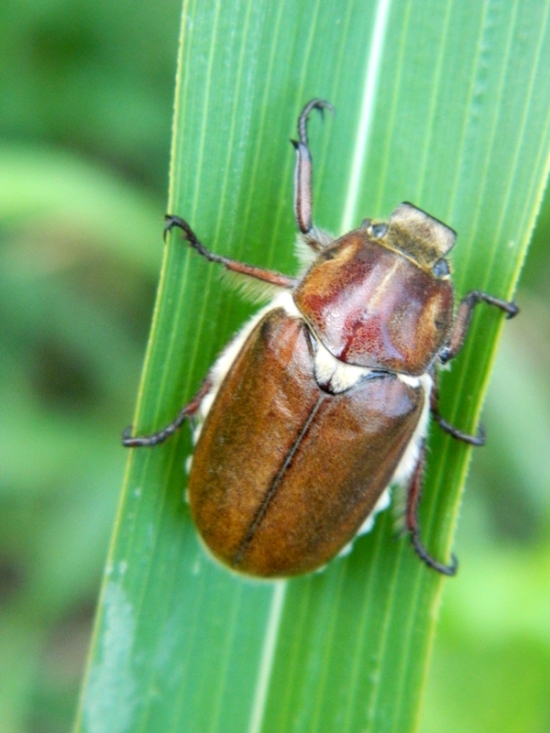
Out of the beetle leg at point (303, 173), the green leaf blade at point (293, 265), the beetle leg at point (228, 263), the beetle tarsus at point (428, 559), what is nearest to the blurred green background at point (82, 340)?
the beetle tarsus at point (428, 559)

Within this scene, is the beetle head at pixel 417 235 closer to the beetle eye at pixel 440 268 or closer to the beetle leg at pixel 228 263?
the beetle eye at pixel 440 268

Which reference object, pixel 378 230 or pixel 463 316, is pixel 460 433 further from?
pixel 378 230

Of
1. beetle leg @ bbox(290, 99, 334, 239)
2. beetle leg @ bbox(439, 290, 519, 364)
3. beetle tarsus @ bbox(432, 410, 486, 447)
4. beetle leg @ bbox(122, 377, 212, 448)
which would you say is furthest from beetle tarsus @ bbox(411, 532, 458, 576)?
beetle leg @ bbox(290, 99, 334, 239)

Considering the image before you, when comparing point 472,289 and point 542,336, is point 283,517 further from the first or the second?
point 542,336

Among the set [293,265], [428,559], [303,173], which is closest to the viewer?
[303,173]

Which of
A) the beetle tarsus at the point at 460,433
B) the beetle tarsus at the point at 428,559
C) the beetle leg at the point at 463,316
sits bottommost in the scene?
the beetle tarsus at the point at 428,559

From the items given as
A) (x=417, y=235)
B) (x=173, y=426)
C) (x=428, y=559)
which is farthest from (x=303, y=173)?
(x=428, y=559)
